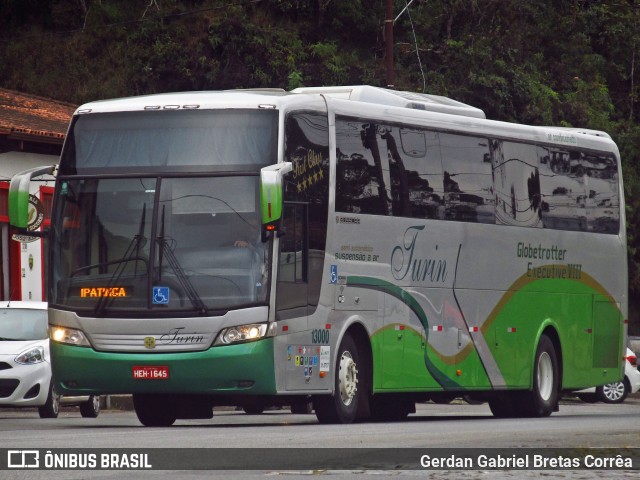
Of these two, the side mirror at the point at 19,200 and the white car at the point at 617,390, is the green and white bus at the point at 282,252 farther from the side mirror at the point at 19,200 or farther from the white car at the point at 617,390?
the white car at the point at 617,390

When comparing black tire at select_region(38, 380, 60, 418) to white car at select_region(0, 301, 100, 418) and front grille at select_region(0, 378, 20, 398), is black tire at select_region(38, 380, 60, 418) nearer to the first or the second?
white car at select_region(0, 301, 100, 418)

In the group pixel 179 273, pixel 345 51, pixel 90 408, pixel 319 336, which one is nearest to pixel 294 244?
pixel 319 336

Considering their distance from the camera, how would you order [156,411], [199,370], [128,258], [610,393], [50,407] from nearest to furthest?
1. [199,370]
2. [128,258]
3. [156,411]
4. [50,407]
5. [610,393]

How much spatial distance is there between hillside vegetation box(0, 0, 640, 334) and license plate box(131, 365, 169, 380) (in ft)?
89.4

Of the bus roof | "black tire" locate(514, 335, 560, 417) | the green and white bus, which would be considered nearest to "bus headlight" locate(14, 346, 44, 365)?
the green and white bus

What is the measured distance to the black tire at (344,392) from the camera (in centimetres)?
1780

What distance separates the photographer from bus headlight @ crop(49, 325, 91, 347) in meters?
17.0

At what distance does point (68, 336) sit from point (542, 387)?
803 cm

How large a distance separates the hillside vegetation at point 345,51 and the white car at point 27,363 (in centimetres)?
1985

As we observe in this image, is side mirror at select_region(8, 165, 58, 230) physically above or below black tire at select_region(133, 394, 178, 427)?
above

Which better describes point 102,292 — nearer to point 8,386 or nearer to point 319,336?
point 319,336

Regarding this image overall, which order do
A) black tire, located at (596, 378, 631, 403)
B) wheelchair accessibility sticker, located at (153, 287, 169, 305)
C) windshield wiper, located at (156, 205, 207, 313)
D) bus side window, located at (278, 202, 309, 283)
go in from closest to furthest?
windshield wiper, located at (156, 205, 207, 313) < wheelchair accessibility sticker, located at (153, 287, 169, 305) < bus side window, located at (278, 202, 309, 283) < black tire, located at (596, 378, 631, 403)

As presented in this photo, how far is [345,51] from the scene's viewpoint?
48219 millimetres

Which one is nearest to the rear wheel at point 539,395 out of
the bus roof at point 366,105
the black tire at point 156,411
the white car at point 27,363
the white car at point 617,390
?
the bus roof at point 366,105
